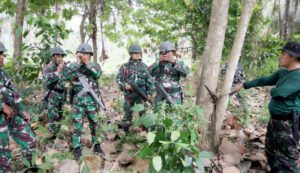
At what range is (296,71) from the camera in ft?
7.59

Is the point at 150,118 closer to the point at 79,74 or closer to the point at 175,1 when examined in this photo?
the point at 79,74

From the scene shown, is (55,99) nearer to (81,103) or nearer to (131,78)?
(81,103)

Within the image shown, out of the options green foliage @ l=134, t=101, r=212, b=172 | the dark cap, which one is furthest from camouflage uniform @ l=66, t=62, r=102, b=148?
the dark cap

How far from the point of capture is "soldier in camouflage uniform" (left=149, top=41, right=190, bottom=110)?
3521 mm

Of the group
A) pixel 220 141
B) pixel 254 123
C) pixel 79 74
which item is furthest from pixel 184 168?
pixel 254 123

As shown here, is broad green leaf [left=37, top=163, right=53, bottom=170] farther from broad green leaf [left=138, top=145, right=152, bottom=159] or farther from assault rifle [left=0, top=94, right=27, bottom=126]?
broad green leaf [left=138, top=145, right=152, bottom=159]

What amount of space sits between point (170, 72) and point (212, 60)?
1036 mm

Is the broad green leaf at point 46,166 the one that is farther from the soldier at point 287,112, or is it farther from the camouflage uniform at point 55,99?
the soldier at point 287,112

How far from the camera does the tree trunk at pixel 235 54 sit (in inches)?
108

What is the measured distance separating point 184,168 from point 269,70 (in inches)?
294

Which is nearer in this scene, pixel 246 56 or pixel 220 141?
pixel 220 141

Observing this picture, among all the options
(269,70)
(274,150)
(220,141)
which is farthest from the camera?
(269,70)

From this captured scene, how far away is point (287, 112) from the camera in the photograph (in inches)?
93.5

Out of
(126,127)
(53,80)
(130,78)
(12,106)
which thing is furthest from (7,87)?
(126,127)
